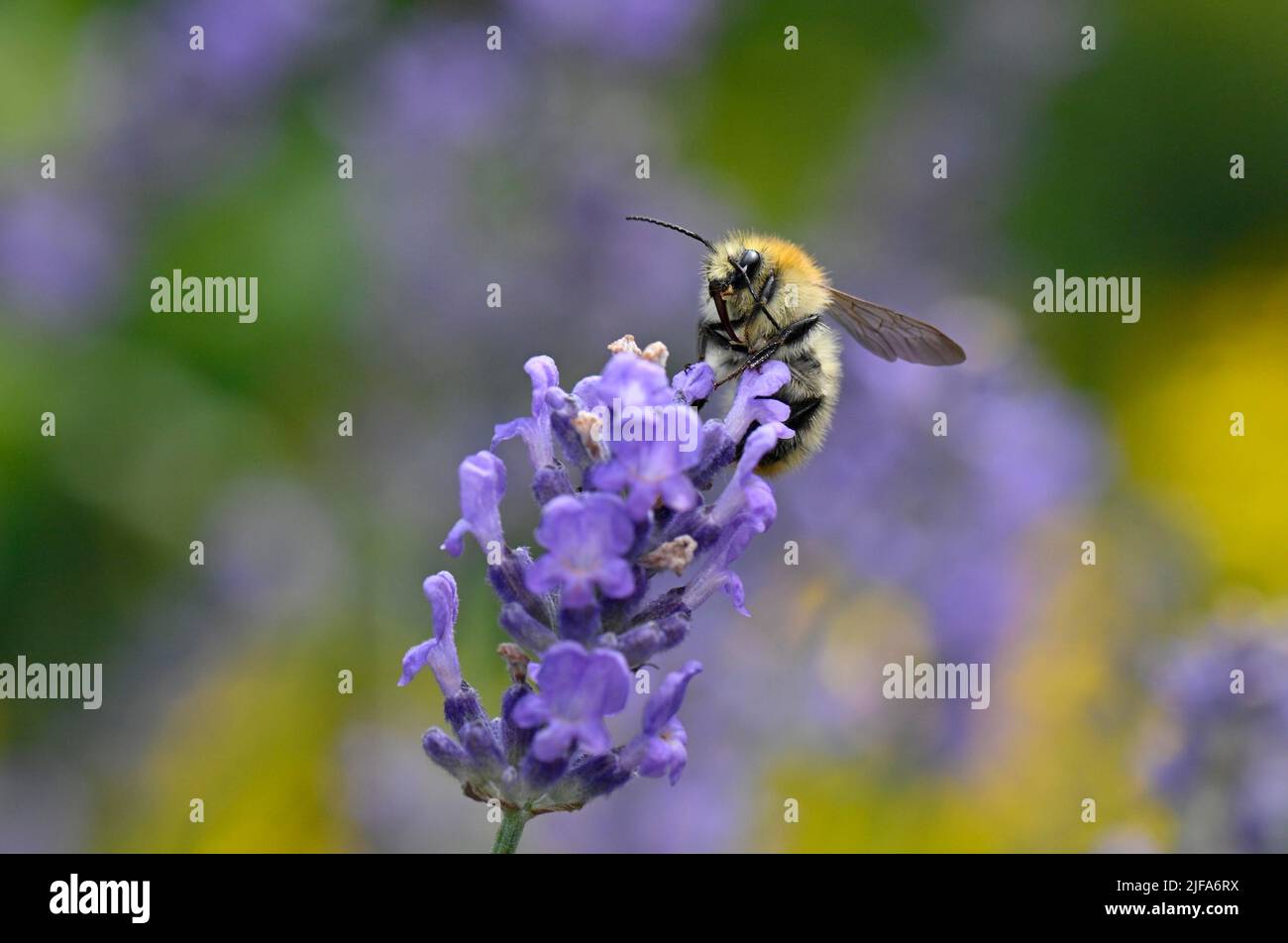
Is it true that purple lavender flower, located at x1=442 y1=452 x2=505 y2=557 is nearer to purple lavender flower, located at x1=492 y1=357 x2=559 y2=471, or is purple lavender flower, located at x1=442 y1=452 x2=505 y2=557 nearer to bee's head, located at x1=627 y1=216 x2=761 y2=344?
purple lavender flower, located at x1=492 y1=357 x2=559 y2=471

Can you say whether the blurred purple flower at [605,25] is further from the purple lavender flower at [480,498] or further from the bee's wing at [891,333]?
the purple lavender flower at [480,498]

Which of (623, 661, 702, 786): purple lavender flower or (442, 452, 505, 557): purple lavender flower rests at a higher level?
(442, 452, 505, 557): purple lavender flower

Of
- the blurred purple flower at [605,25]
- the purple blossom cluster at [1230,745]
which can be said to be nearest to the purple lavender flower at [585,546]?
the purple blossom cluster at [1230,745]

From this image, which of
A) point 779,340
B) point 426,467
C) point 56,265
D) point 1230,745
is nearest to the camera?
point 779,340

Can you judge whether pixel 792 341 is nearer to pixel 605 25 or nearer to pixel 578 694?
pixel 578 694

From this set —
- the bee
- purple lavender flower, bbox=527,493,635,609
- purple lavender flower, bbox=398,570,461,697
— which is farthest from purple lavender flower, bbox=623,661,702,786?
the bee

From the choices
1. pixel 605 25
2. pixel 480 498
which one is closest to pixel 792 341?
pixel 480 498
